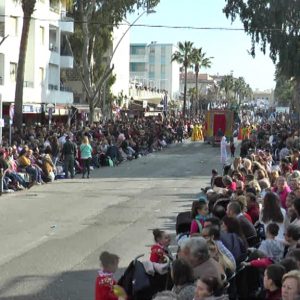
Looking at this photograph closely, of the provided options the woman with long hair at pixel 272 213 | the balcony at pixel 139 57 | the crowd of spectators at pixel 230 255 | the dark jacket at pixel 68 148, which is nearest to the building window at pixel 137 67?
the balcony at pixel 139 57

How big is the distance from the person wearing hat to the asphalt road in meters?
0.55

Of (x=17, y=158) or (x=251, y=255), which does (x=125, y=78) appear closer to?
(x=17, y=158)

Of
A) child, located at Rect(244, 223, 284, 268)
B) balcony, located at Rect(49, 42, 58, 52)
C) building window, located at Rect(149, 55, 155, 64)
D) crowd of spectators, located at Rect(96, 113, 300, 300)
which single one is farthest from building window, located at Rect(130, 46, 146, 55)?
child, located at Rect(244, 223, 284, 268)

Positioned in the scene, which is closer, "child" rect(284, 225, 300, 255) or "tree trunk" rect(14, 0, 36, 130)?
"child" rect(284, 225, 300, 255)

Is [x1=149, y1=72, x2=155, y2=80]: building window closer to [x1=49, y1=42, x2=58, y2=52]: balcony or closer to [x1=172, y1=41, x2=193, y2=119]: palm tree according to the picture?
[x1=172, y1=41, x2=193, y2=119]: palm tree

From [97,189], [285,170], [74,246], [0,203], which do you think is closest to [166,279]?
[74,246]

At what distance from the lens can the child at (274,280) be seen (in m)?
6.20

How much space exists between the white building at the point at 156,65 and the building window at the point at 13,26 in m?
113

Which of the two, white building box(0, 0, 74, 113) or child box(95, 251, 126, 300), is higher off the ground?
white building box(0, 0, 74, 113)

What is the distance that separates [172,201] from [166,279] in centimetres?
1306

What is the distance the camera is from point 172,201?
20469 millimetres

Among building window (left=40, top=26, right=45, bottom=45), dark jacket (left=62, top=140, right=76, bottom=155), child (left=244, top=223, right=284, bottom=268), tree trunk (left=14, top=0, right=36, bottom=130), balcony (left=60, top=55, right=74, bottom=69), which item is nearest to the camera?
child (left=244, top=223, right=284, bottom=268)

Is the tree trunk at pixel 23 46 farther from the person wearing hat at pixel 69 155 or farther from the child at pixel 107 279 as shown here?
the child at pixel 107 279

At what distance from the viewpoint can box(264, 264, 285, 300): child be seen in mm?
6199
